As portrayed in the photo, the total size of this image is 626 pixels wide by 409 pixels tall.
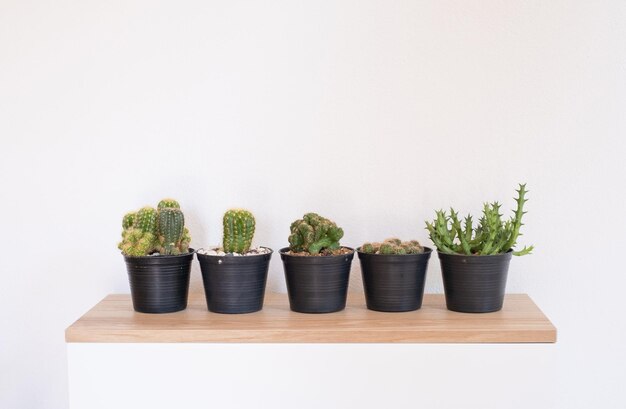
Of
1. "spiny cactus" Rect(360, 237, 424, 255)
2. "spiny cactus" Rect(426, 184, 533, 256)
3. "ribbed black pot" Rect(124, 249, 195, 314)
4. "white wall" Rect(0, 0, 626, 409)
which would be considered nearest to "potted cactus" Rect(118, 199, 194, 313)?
"ribbed black pot" Rect(124, 249, 195, 314)

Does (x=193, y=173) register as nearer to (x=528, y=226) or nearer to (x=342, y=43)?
(x=342, y=43)

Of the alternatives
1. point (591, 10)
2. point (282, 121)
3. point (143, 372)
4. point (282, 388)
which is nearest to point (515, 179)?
point (591, 10)

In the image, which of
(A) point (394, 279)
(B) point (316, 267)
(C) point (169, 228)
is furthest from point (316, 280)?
(C) point (169, 228)

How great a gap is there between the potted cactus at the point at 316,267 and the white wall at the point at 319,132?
0.20 m

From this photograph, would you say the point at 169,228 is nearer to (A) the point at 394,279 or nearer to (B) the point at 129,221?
(B) the point at 129,221

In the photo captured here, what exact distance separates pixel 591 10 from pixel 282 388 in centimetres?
102

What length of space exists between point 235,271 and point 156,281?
15 centimetres

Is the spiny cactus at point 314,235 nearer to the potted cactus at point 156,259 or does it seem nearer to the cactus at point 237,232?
the cactus at point 237,232

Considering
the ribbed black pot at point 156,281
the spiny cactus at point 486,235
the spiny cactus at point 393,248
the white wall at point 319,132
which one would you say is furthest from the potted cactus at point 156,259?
the spiny cactus at point 486,235

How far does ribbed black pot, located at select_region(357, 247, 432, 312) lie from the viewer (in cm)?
135

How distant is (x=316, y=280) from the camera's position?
1.35 meters

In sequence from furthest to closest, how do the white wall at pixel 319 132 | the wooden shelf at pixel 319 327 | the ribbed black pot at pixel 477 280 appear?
1. the white wall at pixel 319 132
2. the ribbed black pot at pixel 477 280
3. the wooden shelf at pixel 319 327

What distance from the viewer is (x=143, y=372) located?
49.3 inches

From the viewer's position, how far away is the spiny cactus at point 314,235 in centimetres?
136
